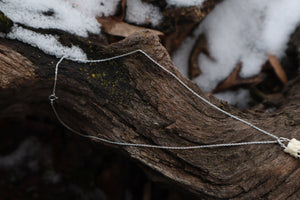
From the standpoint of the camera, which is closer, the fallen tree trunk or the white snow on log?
the fallen tree trunk

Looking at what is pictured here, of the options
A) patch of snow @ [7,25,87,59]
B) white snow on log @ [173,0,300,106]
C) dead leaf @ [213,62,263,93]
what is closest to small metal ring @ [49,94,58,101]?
patch of snow @ [7,25,87,59]

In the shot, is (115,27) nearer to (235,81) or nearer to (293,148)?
(235,81)

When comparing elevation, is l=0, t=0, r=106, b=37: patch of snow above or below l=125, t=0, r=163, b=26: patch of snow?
below

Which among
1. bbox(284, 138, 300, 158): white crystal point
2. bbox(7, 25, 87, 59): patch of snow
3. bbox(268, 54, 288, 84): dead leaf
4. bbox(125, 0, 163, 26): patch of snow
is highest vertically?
bbox(268, 54, 288, 84): dead leaf

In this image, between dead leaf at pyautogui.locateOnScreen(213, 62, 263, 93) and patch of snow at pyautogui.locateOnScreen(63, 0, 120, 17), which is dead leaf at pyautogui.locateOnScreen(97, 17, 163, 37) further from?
dead leaf at pyautogui.locateOnScreen(213, 62, 263, 93)

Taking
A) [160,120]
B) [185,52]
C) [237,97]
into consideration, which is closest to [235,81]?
[237,97]

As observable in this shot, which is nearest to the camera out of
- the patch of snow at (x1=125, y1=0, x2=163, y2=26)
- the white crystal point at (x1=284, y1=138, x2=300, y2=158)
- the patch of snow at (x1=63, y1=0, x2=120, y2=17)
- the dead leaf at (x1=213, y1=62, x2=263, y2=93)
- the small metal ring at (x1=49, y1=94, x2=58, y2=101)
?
the white crystal point at (x1=284, y1=138, x2=300, y2=158)

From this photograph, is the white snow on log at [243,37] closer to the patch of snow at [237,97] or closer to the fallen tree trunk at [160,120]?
the patch of snow at [237,97]

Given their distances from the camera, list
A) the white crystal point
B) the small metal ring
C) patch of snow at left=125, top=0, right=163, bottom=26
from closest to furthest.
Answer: the white crystal point
the small metal ring
patch of snow at left=125, top=0, right=163, bottom=26
